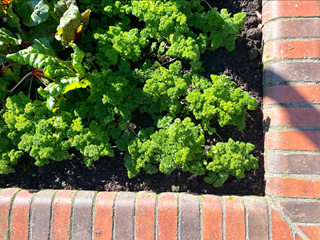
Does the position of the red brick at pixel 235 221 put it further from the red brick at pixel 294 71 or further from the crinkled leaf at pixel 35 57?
the crinkled leaf at pixel 35 57

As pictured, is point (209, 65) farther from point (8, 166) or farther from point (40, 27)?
point (8, 166)

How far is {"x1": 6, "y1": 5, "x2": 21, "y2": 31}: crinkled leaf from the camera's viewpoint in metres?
2.18

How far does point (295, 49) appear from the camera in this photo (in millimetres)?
2145

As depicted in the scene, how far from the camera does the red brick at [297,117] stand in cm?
208

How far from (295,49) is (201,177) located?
4.21 feet

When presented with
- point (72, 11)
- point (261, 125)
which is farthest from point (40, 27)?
point (261, 125)

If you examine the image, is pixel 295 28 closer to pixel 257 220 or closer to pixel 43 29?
pixel 257 220

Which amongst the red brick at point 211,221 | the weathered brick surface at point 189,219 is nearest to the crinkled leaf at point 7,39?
the weathered brick surface at point 189,219

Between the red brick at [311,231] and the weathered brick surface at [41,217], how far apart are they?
1960 mm

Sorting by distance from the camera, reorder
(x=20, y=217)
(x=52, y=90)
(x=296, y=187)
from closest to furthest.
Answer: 1. (x=52, y=90)
2. (x=296, y=187)
3. (x=20, y=217)

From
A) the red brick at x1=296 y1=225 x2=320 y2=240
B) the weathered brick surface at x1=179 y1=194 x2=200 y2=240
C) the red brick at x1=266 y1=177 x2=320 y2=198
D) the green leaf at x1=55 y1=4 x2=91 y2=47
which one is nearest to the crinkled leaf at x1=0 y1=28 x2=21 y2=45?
the green leaf at x1=55 y1=4 x2=91 y2=47

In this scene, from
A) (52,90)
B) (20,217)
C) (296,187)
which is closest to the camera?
(52,90)

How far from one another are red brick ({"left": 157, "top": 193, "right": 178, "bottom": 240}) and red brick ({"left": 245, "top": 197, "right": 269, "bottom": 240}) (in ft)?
1.84

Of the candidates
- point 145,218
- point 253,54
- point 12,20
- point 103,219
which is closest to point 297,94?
point 253,54
